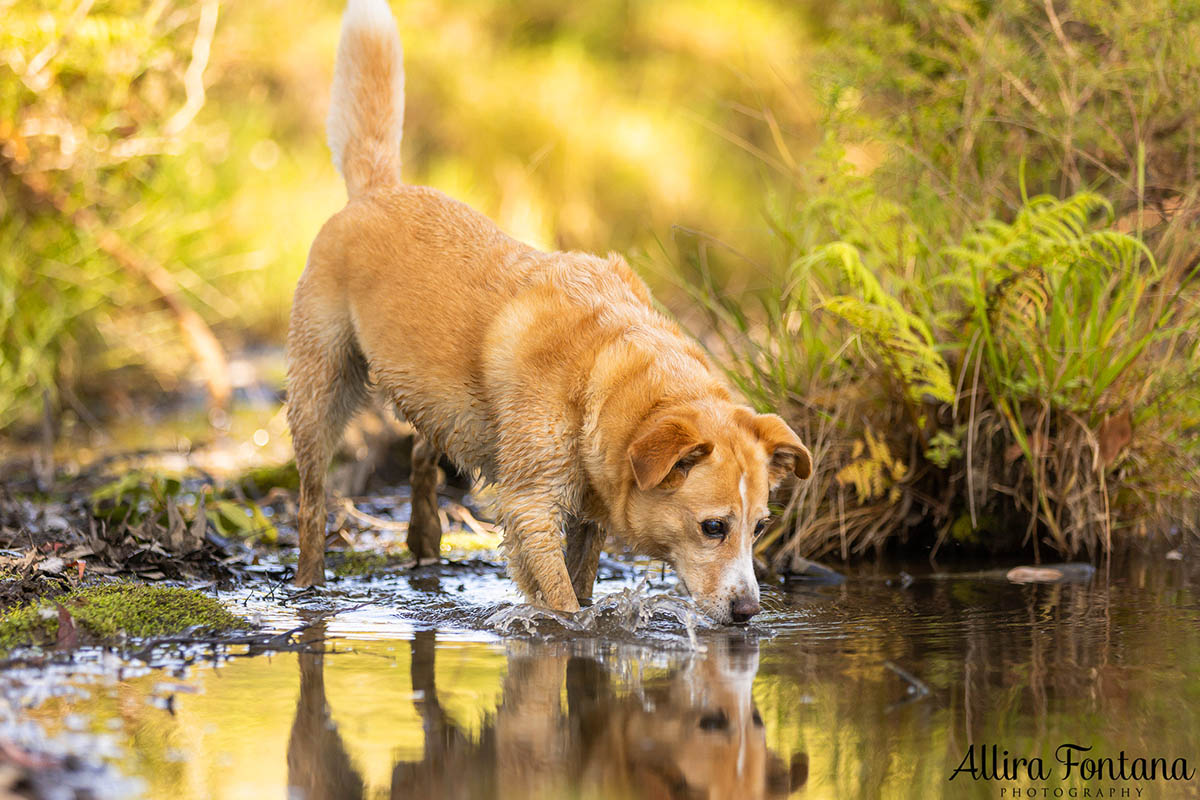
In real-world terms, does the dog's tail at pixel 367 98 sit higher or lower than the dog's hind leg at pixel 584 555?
higher

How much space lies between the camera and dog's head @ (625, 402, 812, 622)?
4441mm

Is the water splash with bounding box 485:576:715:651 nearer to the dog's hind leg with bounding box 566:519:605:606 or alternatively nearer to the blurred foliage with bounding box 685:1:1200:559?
the dog's hind leg with bounding box 566:519:605:606

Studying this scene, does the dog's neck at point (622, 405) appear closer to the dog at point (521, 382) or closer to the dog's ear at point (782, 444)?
the dog at point (521, 382)

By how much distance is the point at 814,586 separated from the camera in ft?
17.9

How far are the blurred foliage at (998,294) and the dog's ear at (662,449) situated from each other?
4.01ft

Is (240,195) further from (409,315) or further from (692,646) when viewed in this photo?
(692,646)

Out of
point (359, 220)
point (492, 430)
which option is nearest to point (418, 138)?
point (359, 220)

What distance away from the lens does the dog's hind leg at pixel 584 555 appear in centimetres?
534

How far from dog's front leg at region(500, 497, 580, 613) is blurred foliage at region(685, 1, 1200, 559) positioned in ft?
4.58

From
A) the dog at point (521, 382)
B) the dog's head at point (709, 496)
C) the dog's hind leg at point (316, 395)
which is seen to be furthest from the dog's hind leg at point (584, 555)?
the dog's hind leg at point (316, 395)

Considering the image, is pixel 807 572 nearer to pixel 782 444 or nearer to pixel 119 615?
pixel 782 444

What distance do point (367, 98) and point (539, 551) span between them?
238cm

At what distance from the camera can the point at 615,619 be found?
4.64 meters

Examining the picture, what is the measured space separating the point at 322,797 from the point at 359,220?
3.32 metres
